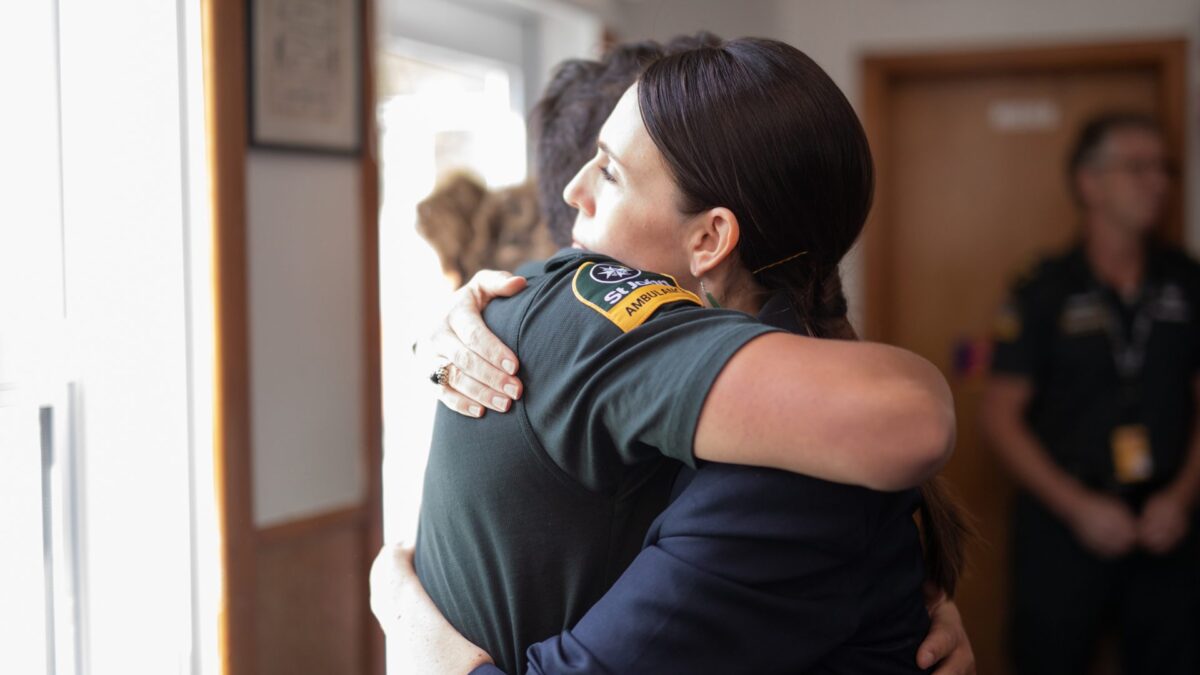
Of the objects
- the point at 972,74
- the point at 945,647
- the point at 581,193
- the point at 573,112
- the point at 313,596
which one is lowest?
the point at 313,596

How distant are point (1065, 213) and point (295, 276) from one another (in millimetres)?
2750

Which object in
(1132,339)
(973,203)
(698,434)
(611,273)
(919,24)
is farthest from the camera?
(973,203)

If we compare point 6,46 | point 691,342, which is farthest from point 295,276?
point 691,342

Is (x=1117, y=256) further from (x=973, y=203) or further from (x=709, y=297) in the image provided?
(x=709, y=297)

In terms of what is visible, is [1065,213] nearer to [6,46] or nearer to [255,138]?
[255,138]

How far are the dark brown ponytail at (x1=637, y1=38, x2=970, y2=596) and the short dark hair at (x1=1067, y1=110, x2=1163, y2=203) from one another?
8.92ft

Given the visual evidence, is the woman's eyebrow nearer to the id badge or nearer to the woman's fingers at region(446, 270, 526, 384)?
the woman's fingers at region(446, 270, 526, 384)

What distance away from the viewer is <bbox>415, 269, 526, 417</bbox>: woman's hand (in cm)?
98

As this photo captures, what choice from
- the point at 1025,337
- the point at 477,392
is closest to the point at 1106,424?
the point at 1025,337

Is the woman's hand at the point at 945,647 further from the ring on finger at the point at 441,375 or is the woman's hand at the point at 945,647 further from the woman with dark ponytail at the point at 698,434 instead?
the ring on finger at the point at 441,375

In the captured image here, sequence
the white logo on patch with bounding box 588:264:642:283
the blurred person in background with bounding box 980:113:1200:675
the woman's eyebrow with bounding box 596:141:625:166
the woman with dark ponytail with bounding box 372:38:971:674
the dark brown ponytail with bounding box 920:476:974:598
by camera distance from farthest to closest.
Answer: the blurred person in background with bounding box 980:113:1200:675 → the dark brown ponytail with bounding box 920:476:974:598 → the woman's eyebrow with bounding box 596:141:625:166 → the white logo on patch with bounding box 588:264:642:283 → the woman with dark ponytail with bounding box 372:38:971:674

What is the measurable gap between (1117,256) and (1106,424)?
1.75ft

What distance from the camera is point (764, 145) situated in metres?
0.99

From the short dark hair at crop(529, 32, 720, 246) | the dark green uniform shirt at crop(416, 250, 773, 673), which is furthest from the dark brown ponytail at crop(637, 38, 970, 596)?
the short dark hair at crop(529, 32, 720, 246)
